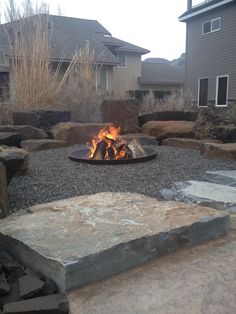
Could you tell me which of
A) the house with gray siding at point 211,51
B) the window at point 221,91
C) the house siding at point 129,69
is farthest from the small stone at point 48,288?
the house siding at point 129,69

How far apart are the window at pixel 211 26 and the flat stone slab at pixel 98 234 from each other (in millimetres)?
12513

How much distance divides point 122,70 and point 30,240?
1730 cm

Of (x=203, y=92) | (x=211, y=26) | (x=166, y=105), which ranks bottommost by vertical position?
(x=166, y=105)

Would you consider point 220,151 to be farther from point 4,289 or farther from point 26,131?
point 4,289

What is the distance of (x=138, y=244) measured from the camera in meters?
1.51

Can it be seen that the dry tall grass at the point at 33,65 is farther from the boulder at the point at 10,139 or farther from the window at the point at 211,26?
the window at the point at 211,26

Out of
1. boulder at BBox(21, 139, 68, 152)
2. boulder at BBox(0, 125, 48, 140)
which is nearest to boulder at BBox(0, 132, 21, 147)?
boulder at BBox(21, 139, 68, 152)

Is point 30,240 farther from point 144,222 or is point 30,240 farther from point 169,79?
point 169,79

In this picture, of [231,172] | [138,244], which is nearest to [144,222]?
[138,244]

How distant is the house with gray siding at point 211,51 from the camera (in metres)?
12.4

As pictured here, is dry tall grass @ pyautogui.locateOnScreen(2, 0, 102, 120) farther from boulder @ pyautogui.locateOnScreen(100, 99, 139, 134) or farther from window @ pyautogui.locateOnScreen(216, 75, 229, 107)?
window @ pyautogui.locateOnScreen(216, 75, 229, 107)

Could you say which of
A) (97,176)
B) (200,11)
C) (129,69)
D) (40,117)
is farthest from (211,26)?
(97,176)

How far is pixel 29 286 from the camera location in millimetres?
1294

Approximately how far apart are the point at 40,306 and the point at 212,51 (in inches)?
527
